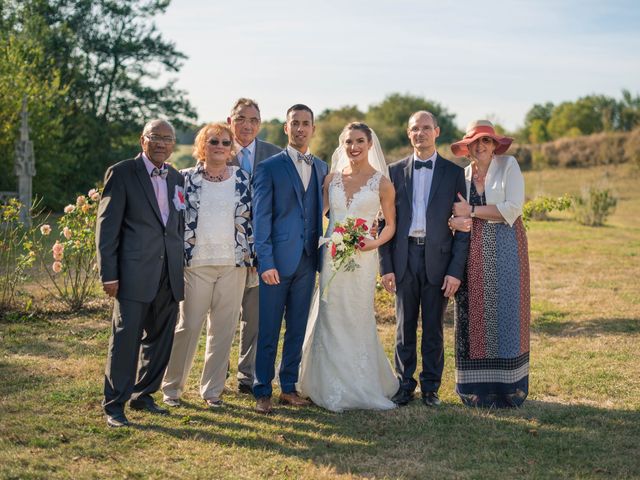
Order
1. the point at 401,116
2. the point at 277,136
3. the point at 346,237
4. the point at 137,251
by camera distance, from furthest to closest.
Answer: the point at 401,116 < the point at 277,136 < the point at 346,237 < the point at 137,251

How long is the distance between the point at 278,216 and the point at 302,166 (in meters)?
0.48

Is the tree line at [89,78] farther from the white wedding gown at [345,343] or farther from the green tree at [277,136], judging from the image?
the white wedding gown at [345,343]

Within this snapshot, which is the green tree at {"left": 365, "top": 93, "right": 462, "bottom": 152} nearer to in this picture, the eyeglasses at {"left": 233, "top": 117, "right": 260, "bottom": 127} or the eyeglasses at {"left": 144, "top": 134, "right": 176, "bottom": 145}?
the eyeglasses at {"left": 233, "top": 117, "right": 260, "bottom": 127}

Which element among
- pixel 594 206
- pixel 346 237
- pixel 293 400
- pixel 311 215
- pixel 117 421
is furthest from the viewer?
pixel 594 206

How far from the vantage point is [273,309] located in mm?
6074

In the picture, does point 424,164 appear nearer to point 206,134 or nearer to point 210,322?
point 206,134

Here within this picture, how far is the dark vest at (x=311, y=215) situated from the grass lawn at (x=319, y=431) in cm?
135

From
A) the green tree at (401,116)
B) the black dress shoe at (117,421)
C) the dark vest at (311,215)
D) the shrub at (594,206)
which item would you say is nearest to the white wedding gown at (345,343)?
the dark vest at (311,215)

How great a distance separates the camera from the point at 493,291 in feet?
20.9

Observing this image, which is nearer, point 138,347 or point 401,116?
point 138,347

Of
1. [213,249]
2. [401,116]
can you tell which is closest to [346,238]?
[213,249]

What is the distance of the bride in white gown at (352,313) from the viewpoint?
6.15m

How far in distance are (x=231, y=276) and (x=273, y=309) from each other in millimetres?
427

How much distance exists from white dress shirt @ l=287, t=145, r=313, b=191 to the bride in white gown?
20 centimetres
